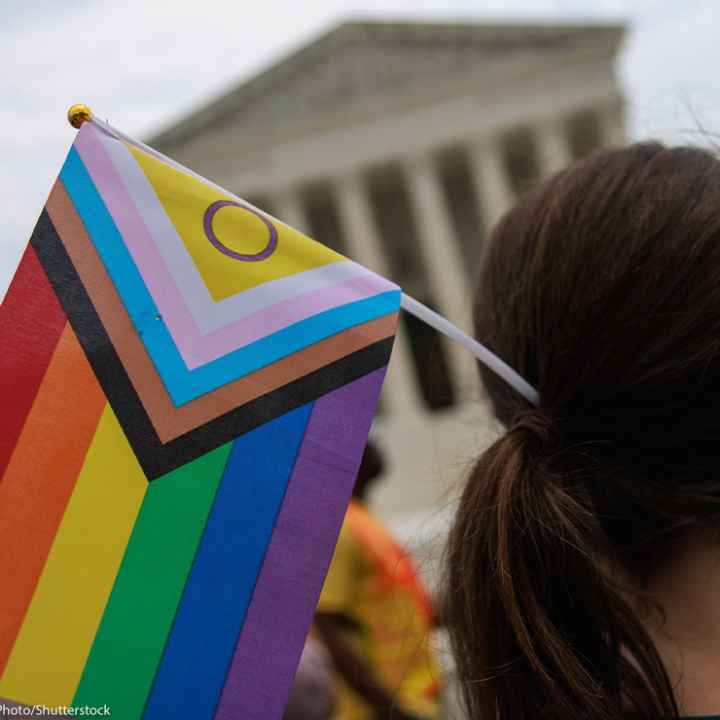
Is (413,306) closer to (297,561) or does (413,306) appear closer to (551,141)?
(297,561)

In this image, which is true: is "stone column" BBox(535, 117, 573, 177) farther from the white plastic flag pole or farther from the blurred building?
the white plastic flag pole

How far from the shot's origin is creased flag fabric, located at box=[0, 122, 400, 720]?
115cm

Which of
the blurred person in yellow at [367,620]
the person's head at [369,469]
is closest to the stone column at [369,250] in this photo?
the person's head at [369,469]

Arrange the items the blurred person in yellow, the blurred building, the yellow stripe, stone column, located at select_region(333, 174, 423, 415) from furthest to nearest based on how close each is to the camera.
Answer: stone column, located at select_region(333, 174, 423, 415)
the blurred building
the blurred person in yellow
the yellow stripe

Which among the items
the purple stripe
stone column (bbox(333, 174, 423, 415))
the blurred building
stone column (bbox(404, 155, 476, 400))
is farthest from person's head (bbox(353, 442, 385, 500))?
stone column (bbox(404, 155, 476, 400))

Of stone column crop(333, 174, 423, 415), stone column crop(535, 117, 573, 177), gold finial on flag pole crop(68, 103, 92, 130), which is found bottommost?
gold finial on flag pole crop(68, 103, 92, 130)

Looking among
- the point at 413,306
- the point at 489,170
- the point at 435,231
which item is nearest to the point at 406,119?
the point at 489,170

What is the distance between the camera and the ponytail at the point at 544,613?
1.31 metres

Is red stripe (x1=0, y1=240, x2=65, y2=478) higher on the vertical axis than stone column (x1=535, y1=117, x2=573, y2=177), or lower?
lower

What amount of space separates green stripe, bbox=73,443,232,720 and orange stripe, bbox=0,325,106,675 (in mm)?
86

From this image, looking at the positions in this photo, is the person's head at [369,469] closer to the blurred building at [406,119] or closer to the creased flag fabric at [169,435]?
the creased flag fabric at [169,435]

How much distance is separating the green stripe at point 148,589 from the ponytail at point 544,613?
37 centimetres

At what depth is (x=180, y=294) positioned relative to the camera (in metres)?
1.25

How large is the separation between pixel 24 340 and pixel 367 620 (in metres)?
2.71
